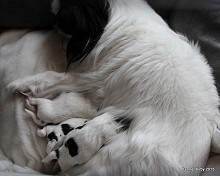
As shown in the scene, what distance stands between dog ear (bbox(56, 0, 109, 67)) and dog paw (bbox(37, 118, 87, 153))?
0.28 m

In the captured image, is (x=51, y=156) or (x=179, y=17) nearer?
(x=51, y=156)

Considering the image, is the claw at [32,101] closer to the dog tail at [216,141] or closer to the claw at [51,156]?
the claw at [51,156]

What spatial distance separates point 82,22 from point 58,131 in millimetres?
421

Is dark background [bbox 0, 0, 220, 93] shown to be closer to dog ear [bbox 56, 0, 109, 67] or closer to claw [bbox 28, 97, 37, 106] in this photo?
dog ear [bbox 56, 0, 109, 67]

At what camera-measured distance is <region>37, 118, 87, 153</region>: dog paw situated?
3.97ft

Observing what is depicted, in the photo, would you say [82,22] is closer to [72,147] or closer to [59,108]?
[59,108]

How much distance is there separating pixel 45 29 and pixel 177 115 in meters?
0.76

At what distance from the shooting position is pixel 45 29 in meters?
1.63

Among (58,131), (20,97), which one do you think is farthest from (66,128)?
(20,97)

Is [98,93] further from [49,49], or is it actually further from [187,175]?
[187,175]

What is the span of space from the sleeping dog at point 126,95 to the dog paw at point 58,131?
0.07 ft

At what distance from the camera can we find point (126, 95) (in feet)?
4.17

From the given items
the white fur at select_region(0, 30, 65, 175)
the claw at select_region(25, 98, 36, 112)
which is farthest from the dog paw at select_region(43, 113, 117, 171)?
the claw at select_region(25, 98, 36, 112)

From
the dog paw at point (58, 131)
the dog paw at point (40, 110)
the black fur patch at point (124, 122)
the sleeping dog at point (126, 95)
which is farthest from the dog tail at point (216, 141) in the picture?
the dog paw at point (40, 110)
